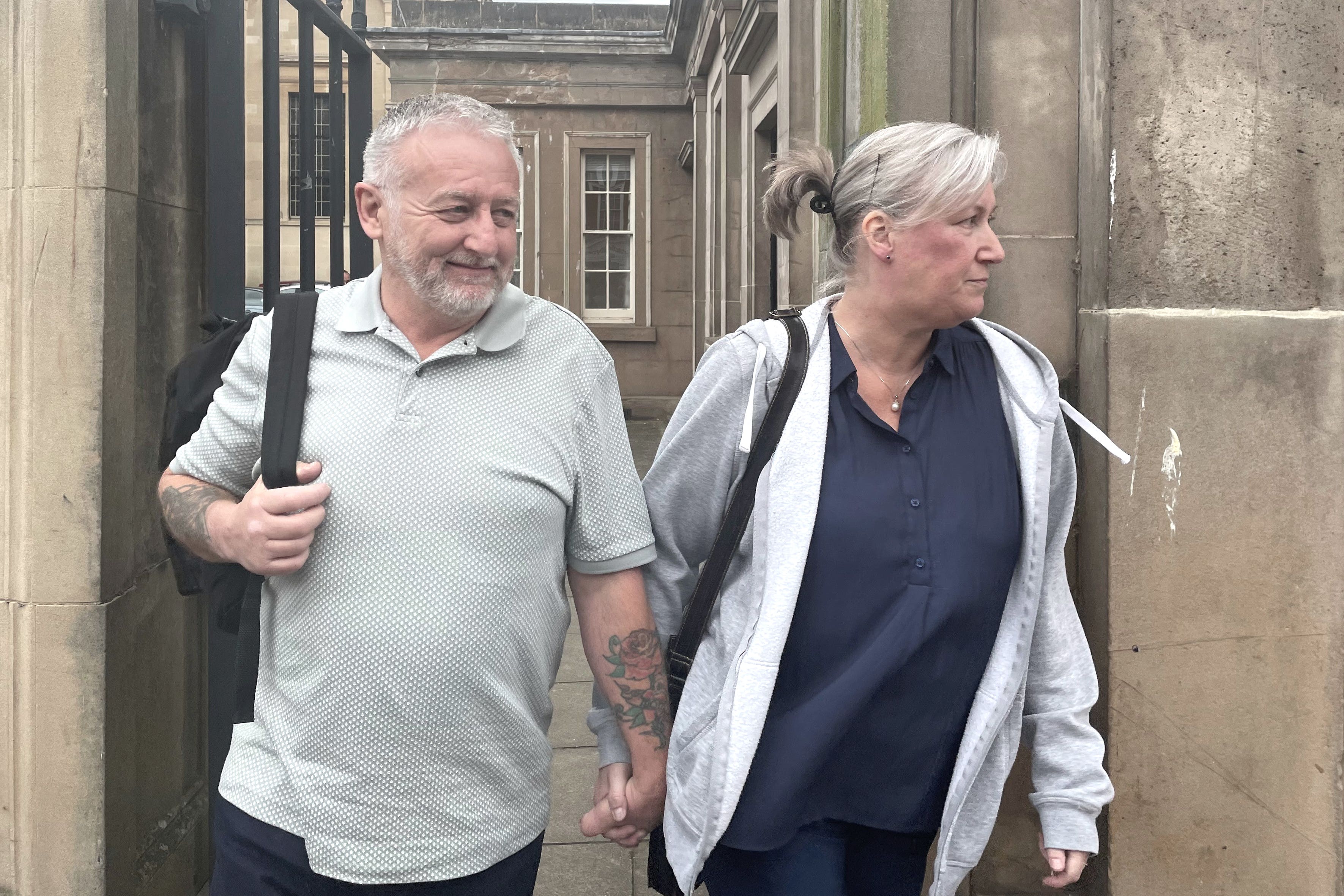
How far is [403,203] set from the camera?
197cm

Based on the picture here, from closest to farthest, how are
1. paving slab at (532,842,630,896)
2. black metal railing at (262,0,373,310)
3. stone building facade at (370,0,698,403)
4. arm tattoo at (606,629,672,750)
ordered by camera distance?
arm tattoo at (606,629,672,750)
black metal railing at (262,0,373,310)
paving slab at (532,842,630,896)
stone building facade at (370,0,698,403)

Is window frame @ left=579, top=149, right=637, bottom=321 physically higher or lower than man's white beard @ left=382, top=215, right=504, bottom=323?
higher

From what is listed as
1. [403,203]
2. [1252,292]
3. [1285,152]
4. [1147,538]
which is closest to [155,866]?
[403,203]

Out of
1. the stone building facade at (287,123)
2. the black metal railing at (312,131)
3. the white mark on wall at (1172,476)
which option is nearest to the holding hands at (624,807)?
the black metal railing at (312,131)

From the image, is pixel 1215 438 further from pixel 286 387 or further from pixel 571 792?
pixel 571 792

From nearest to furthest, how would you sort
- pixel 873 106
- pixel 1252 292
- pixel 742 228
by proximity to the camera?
pixel 1252 292
pixel 873 106
pixel 742 228

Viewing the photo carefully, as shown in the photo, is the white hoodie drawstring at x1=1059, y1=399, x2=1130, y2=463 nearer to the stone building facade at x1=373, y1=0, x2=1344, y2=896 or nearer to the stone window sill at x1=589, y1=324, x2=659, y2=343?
the stone building facade at x1=373, y1=0, x2=1344, y2=896

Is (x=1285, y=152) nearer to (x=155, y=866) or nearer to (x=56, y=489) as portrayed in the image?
(x=56, y=489)

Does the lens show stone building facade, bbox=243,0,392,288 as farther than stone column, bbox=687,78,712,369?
Yes

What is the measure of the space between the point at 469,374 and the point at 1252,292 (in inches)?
84.1

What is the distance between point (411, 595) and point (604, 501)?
351mm

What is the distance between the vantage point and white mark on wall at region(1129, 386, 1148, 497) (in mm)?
3141

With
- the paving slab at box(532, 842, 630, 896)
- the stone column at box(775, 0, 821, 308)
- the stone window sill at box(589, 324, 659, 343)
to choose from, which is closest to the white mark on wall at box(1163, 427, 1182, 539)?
the stone column at box(775, 0, 821, 308)

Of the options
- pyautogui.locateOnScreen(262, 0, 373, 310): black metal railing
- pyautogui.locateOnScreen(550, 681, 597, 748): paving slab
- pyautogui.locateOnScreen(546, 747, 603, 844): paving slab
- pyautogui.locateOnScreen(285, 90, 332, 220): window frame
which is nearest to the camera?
pyautogui.locateOnScreen(262, 0, 373, 310): black metal railing
